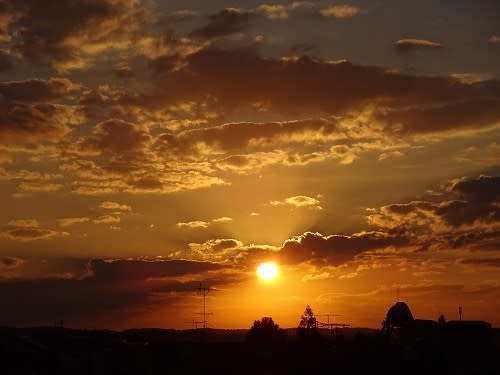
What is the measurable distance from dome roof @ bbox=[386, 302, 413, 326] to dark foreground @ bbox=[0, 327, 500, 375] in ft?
12.9

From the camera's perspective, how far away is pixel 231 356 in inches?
4931

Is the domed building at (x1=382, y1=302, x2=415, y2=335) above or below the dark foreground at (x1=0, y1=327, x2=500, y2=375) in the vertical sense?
above

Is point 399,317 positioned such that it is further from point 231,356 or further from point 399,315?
point 231,356

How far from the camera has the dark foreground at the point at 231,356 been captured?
8675cm

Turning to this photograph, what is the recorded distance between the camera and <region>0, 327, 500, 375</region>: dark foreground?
285 feet

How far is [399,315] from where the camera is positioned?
12900cm

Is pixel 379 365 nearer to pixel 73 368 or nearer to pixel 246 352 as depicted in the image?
pixel 246 352

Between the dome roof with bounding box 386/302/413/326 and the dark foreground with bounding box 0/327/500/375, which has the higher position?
the dome roof with bounding box 386/302/413/326

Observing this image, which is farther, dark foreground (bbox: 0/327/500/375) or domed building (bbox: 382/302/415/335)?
domed building (bbox: 382/302/415/335)

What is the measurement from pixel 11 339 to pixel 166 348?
37638mm

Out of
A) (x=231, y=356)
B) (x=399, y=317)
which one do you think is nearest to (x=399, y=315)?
(x=399, y=317)

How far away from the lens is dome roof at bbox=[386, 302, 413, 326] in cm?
12888

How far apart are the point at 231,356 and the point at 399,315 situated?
2783 cm

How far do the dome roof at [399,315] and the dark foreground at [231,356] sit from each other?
3925 mm
